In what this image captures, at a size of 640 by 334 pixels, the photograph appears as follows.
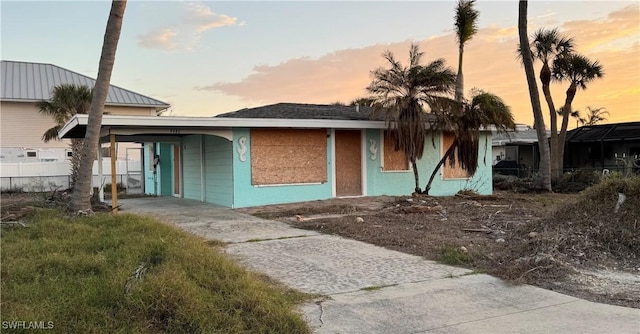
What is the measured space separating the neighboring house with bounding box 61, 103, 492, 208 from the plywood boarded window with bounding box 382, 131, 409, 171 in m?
0.04

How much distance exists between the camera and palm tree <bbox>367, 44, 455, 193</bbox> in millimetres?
15898

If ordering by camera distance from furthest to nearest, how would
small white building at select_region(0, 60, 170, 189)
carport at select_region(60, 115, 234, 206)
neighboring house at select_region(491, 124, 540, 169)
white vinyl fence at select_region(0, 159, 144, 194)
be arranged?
neighboring house at select_region(491, 124, 540, 169) < small white building at select_region(0, 60, 170, 189) < white vinyl fence at select_region(0, 159, 144, 194) < carport at select_region(60, 115, 234, 206)

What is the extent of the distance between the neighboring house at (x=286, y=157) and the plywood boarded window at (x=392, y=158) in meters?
0.04

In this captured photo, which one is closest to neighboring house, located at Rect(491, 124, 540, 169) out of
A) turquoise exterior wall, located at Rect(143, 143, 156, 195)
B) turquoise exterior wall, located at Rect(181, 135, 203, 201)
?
turquoise exterior wall, located at Rect(181, 135, 203, 201)

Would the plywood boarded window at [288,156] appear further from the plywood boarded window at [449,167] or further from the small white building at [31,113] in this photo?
the small white building at [31,113]

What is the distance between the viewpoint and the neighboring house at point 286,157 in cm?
1502

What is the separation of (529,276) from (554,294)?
2.28 ft

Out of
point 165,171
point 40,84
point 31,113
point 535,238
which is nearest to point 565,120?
point 165,171

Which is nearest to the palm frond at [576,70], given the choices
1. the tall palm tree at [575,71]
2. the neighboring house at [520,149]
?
the tall palm tree at [575,71]

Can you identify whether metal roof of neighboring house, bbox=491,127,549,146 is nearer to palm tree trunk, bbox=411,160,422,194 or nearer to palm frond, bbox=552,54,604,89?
palm frond, bbox=552,54,604,89

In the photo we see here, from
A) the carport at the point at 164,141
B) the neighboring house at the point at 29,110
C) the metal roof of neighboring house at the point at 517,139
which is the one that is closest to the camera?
the carport at the point at 164,141

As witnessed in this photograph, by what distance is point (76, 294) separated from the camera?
4.52 metres

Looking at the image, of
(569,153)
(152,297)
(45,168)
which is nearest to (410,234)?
(152,297)

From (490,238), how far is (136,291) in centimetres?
671
